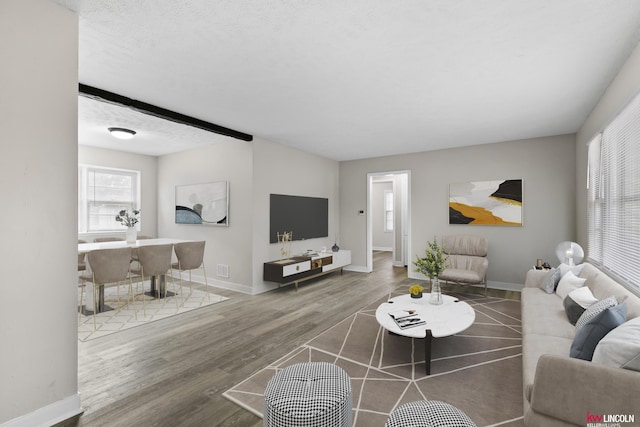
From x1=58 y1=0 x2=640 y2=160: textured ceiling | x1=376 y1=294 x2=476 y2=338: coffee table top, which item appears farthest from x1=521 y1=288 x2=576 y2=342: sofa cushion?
x1=58 y1=0 x2=640 y2=160: textured ceiling

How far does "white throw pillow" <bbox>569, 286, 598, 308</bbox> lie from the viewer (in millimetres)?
2612

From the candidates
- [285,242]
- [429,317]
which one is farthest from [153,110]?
[429,317]

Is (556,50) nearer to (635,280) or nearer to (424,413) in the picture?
(635,280)

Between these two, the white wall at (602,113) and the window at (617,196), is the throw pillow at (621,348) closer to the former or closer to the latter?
the window at (617,196)

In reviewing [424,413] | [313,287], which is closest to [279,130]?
[313,287]

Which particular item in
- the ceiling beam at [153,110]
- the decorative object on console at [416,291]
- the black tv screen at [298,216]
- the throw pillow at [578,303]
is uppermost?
the ceiling beam at [153,110]

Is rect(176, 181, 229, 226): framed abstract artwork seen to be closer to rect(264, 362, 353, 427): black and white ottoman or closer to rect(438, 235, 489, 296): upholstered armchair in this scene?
rect(438, 235, 489, 296): upholstered armchair

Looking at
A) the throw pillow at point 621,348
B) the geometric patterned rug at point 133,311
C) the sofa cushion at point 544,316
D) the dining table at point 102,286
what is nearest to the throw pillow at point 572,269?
the sofa cushion at point 544,316

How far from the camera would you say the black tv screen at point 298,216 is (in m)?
5.58

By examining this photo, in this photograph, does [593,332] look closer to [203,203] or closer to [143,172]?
[203,203]

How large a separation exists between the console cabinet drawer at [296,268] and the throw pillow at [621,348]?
13.4 feet

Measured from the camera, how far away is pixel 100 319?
3902mm

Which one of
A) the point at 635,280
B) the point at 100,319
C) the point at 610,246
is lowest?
the point at 100,319

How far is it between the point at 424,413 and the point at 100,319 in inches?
164
